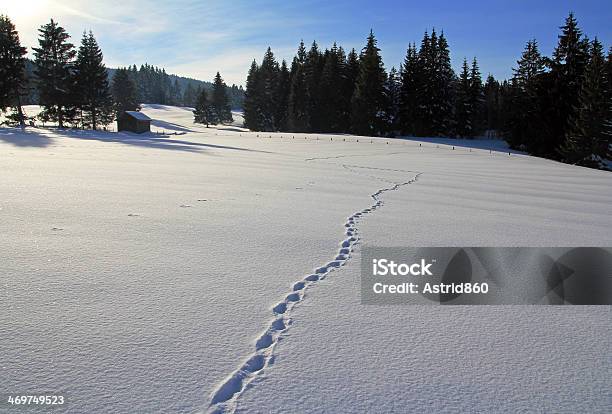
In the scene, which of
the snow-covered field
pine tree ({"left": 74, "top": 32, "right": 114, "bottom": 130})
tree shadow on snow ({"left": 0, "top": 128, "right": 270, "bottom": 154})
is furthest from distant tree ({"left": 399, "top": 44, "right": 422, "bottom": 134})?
the snow-covered field

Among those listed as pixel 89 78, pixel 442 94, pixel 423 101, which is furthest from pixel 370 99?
pixel 89 78

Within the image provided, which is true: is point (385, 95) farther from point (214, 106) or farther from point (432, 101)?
point (214, 106)

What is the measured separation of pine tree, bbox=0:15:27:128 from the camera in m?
36.3

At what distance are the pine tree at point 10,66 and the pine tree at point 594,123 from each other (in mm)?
47516

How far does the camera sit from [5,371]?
7.46 ft

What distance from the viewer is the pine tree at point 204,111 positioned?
81.1 m

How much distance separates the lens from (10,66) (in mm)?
36531

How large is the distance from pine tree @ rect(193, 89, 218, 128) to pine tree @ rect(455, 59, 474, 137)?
1921 inches

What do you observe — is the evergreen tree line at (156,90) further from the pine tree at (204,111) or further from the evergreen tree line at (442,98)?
the evergreen tree line at (442,98)

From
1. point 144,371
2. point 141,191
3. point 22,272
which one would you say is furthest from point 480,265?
point 141,191

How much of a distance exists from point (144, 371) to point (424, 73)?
178 ft

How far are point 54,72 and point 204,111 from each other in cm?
4286

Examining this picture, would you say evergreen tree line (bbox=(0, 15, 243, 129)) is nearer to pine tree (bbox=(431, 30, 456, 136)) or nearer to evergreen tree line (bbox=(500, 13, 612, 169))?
pine tree (bbox=(431, 30, 456, 136))

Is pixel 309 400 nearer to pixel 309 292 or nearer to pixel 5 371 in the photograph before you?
pixel 309 292
